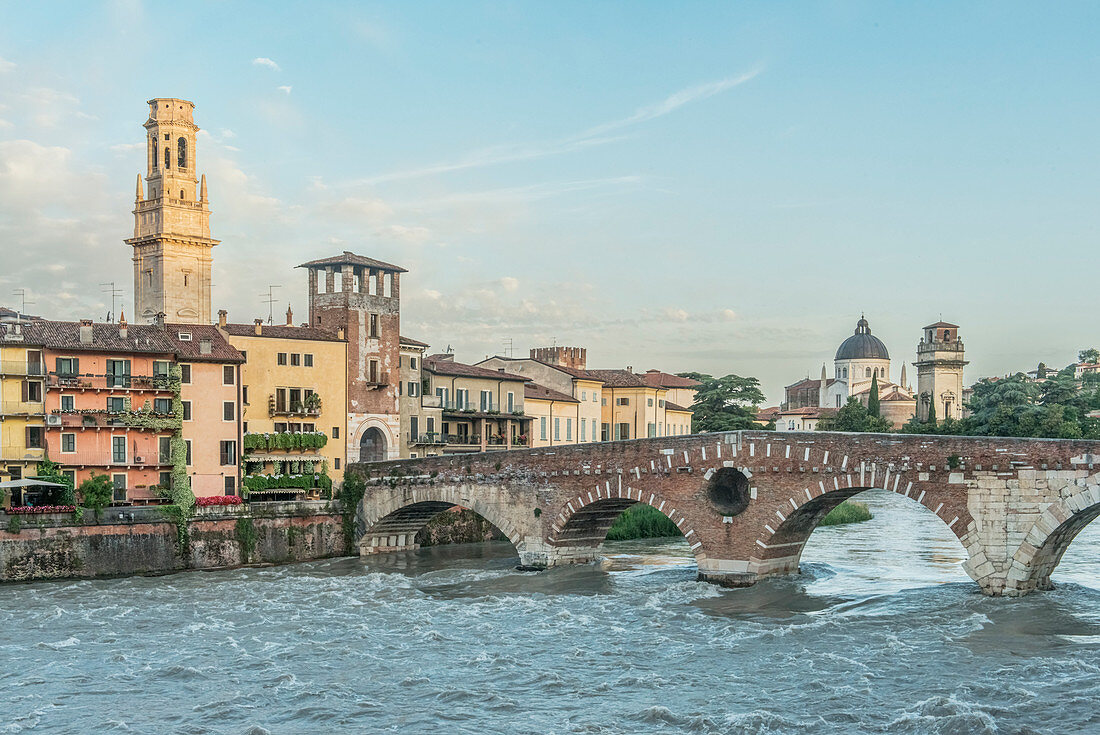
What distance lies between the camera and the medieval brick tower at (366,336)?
2090 inches

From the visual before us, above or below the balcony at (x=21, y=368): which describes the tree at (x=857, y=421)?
below

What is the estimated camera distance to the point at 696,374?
10188 centimetres

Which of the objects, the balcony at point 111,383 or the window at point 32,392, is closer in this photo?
the window at point 32,392

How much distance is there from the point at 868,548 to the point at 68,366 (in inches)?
1187

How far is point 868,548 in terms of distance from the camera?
46.8m

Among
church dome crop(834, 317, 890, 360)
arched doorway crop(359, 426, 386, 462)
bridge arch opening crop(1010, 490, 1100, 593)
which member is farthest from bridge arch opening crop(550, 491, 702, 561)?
church dome crop(834, 317, 890, 360)

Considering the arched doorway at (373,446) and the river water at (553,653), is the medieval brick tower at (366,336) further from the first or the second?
the river water at (553,653)

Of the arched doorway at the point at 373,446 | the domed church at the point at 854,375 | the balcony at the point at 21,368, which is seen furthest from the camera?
the domed church at the point at 854,375

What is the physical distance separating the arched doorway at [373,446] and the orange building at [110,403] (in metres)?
11.4

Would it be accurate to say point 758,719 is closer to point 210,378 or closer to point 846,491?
point 846,491

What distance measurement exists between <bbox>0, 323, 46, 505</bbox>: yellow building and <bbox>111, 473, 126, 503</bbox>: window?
270 centimetres

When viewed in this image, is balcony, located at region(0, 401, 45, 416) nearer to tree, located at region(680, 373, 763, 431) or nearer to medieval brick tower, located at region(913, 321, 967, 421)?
tree, located at region(680, 373, 763, 431)

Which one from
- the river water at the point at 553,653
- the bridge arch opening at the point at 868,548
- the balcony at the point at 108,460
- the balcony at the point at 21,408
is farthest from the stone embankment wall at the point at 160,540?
the bridge arch opening at the point at 868,548

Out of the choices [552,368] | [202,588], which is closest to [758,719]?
[202,588]
